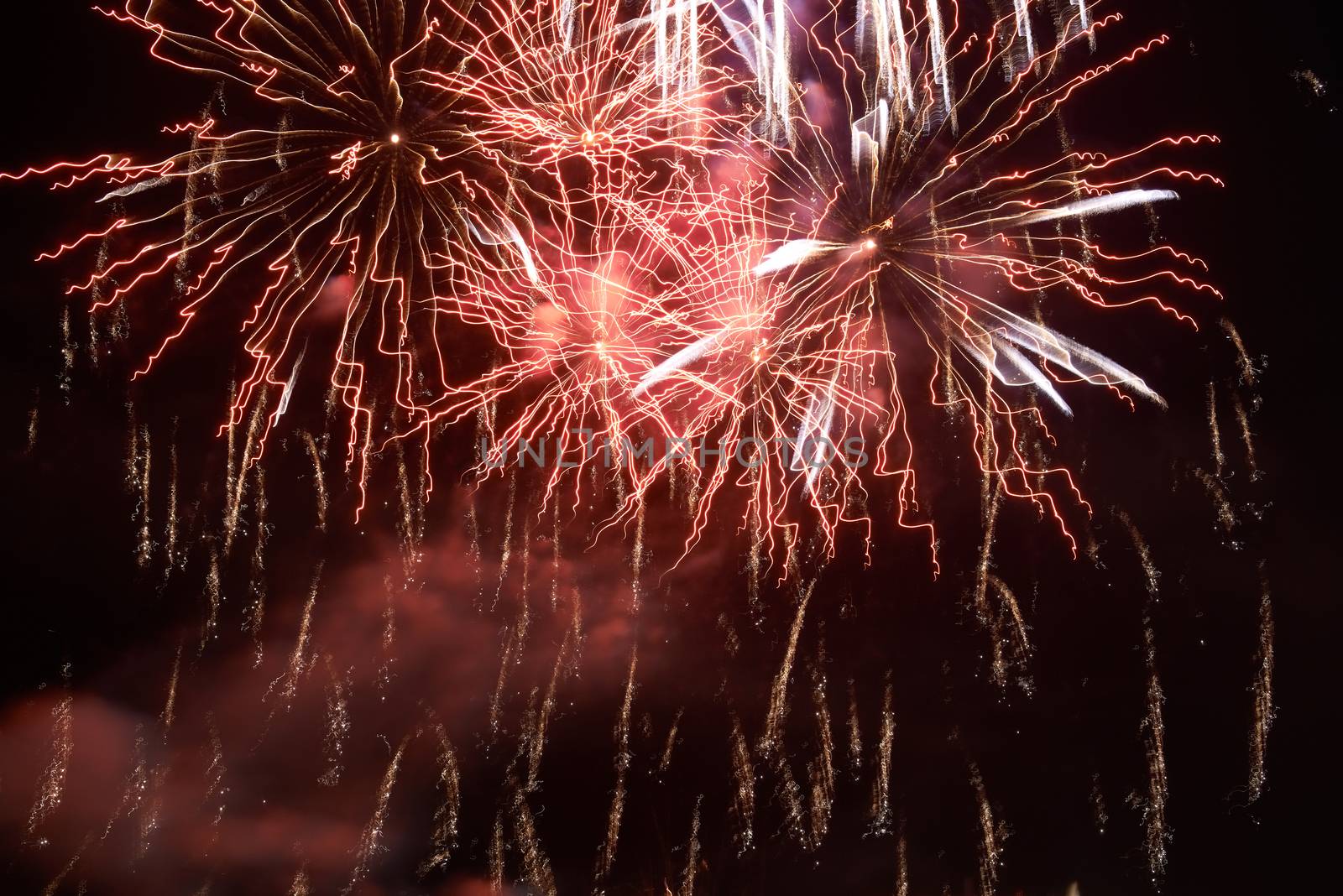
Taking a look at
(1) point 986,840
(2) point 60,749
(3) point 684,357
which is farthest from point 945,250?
(2) point 60,749

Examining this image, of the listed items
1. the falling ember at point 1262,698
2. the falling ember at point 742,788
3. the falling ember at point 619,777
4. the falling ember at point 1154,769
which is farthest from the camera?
the falling ember at point 742,788

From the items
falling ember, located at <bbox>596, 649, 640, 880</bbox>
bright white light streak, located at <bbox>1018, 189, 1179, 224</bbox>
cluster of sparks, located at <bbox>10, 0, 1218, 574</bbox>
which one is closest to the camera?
cluster of sparks, located at <bbox>10, 0, 1218, 574</bbox>

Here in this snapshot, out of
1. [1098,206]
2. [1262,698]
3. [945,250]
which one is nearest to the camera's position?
[945,250]

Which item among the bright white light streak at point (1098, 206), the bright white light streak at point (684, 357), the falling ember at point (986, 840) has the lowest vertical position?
the falling ember at point (986, 840)

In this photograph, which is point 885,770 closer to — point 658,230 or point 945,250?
point 945,250

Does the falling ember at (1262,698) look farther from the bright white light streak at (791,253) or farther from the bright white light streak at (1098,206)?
the bright white light streak at (791,253)

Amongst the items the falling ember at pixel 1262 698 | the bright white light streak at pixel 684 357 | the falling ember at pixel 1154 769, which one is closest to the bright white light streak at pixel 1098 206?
the bright white light streak at pixel 684 357

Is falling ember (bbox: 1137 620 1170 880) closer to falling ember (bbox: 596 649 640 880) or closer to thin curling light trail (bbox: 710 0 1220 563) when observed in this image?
thin curling light trail (bbox: 710 0 1220 563)

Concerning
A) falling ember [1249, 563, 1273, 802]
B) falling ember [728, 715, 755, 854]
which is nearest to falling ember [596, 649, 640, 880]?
falling ember [728, 715, 755, 854]

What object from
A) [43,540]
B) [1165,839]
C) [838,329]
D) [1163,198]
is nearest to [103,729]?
[43,540]
